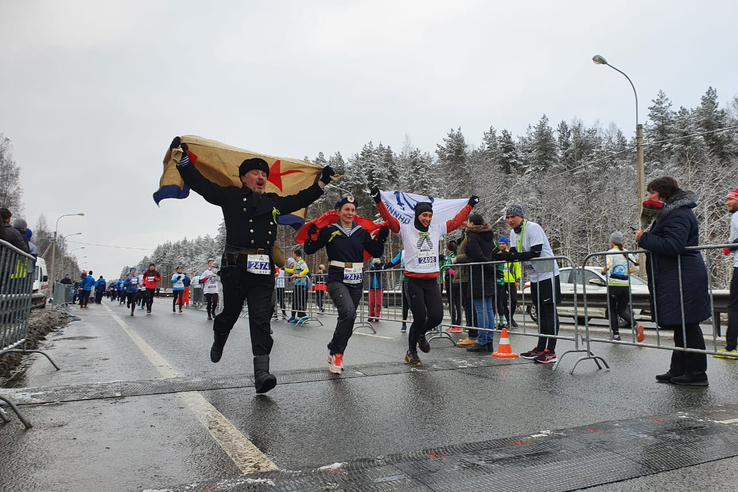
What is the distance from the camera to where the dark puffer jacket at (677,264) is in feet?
17.0

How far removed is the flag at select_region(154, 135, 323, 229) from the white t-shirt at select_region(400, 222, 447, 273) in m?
1.37

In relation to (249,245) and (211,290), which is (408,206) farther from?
(211,290)

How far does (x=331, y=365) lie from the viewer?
600 centimetres

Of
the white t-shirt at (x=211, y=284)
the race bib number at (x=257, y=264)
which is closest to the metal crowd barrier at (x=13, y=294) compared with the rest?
the race bib number at (x=257, y=264)

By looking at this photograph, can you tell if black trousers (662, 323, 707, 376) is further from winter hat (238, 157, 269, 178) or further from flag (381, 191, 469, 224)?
winter hat (238, 157, 269, 178)

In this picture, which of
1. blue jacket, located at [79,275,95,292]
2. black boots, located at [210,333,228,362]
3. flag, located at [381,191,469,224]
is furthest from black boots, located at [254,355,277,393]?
blue jacket, located at [79,275,95,292]

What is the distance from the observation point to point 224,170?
6.99 metres

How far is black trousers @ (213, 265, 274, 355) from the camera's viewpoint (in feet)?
16.2

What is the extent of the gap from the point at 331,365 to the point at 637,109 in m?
18.6

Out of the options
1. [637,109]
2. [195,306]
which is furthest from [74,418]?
[195,306]

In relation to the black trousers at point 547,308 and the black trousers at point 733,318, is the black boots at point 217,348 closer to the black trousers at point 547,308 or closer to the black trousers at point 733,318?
the black trousers at point 547,308

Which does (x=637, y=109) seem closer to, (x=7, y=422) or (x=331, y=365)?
(x=331, y=365)

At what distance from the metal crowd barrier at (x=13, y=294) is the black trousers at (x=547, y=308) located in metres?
5.94

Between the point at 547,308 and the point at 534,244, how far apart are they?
86 centimetres
